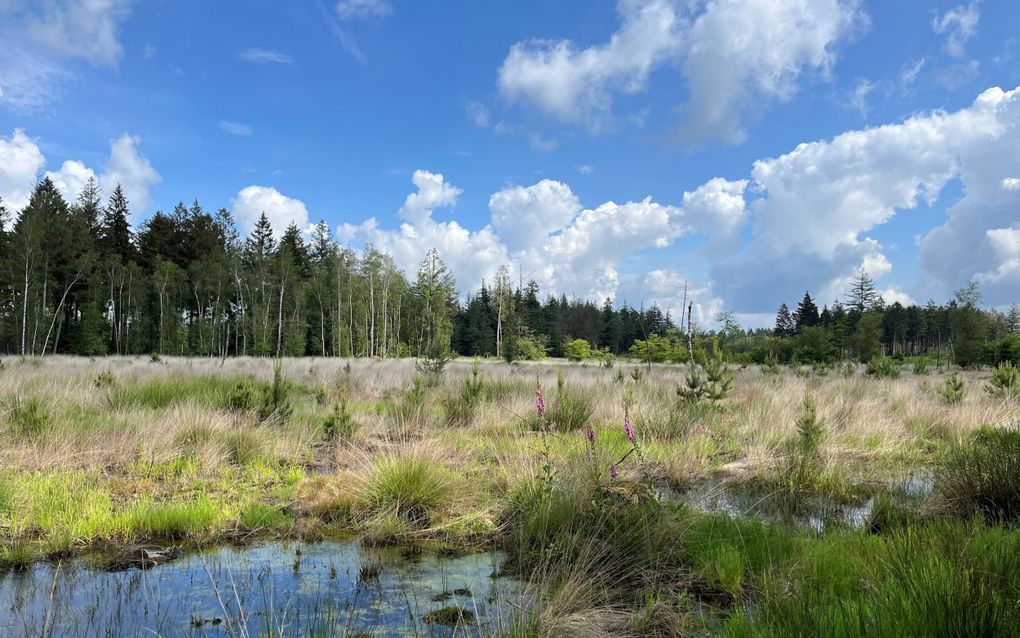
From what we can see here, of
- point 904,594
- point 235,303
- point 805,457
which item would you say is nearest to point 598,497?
point 904,594

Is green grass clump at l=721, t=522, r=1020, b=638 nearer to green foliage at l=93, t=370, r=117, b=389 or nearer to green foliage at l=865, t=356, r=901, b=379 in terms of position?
green foliage at l=93, t=370, r=117, b=389

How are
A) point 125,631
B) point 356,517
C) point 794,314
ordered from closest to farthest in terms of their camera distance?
point 125,631
point 356,517
point 794,314

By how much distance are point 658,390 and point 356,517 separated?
921cm

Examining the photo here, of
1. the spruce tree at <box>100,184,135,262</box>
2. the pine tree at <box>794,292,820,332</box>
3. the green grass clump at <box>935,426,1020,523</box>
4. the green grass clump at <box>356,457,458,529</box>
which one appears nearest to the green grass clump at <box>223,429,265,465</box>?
the green grass clump at <box>356,457,458,529</box>

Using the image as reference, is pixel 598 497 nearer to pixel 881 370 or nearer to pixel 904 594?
pixel 904 594

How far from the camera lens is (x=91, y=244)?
1587 inches

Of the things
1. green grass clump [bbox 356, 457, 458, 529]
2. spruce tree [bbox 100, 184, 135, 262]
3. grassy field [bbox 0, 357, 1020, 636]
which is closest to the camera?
grassy field [bbox 0, 357, 1020, 636]

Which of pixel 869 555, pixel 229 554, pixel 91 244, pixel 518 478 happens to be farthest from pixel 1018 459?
pixel 91 244

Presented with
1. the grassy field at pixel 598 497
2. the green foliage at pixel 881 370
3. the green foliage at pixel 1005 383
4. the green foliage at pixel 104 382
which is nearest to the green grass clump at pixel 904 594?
the grassy field at pixel 598 497

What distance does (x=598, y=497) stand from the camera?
4254 mm

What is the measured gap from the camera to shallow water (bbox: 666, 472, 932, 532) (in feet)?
15.4

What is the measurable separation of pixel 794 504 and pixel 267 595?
4765 mm

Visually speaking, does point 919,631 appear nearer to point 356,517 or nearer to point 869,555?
point 869,555

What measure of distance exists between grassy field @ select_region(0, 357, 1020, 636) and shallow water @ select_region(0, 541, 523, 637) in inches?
13.8
